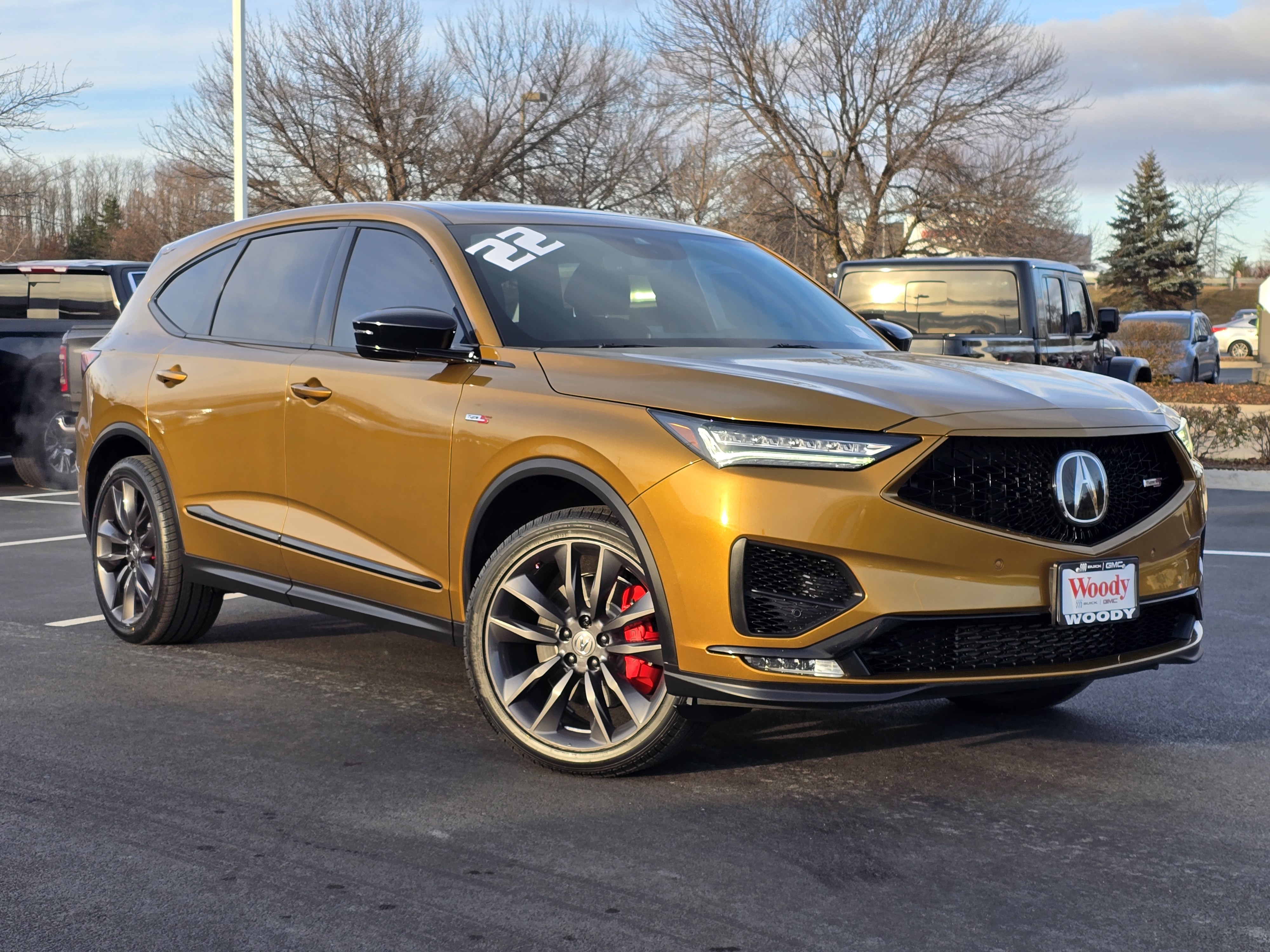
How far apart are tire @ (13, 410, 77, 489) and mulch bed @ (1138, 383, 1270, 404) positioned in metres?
12.5

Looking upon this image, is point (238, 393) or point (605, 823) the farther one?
point (238, 393)

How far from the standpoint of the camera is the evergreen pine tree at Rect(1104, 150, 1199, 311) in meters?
71.4

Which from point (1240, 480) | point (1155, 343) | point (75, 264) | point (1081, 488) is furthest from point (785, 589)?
point (1155, 343)

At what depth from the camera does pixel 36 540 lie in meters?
9.41

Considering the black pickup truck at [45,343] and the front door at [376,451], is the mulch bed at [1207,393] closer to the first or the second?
the black pickup truck at [45,343]

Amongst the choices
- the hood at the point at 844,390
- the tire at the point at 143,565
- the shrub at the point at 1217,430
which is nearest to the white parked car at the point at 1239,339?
the shrub at the point at 1217,430

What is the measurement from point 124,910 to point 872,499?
2.04m

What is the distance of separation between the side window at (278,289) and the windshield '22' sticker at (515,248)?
738 millimetres

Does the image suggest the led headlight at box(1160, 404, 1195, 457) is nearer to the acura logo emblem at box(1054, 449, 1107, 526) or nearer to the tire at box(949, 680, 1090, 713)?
the acura logo emblem at box(1054, 449, 1107, 526)

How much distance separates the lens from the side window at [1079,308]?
14.0 m

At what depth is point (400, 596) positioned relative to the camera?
4848mm

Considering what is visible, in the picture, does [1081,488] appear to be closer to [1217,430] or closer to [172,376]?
[172,376]

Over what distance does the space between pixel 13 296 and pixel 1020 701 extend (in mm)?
10368

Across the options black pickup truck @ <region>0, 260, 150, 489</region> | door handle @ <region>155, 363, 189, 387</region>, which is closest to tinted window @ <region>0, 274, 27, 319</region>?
black pickup truck @ <region>0, 260, 150, 489</region>
